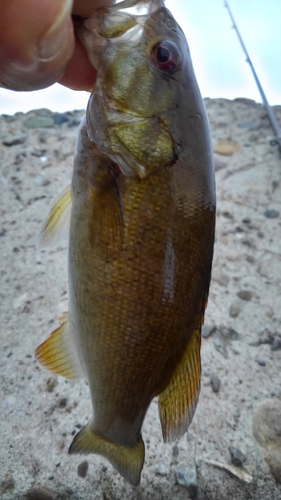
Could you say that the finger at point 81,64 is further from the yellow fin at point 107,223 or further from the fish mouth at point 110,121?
the yellow fin at point 107,223

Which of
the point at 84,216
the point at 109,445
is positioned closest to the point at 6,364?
the point at 109,445

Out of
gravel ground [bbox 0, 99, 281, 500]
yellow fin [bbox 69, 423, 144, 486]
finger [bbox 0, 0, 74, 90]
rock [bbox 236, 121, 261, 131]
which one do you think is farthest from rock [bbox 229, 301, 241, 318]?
rock [bbox 236, 121, 261, 131]

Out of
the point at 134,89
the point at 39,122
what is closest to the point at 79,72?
the point at 134,89

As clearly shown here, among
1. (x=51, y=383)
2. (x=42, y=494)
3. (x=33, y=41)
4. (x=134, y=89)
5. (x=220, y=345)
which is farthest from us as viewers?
(x=220, y=345)

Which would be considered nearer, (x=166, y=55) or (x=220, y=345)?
(x=166, y=55)

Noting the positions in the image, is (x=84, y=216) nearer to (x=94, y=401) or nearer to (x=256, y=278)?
(x=94, y=401)

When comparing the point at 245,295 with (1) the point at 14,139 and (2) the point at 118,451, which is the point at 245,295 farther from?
(1) the point at 14,139

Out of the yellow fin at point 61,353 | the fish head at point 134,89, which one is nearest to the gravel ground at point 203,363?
the yellow fin at point 61,353
